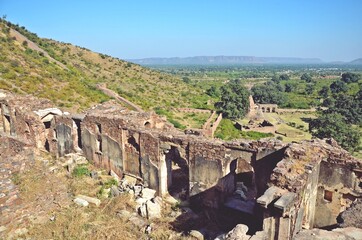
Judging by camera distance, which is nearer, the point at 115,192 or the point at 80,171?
the point at 115,192

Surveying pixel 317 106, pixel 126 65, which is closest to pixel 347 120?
pixel 317 106

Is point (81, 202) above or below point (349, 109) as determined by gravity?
above

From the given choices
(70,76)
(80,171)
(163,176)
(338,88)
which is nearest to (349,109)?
(338,88)

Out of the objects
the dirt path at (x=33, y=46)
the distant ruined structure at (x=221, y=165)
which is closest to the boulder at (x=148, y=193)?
the distant ruined structure at (x=221, y=165)

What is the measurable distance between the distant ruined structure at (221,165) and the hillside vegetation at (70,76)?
10.4 meters

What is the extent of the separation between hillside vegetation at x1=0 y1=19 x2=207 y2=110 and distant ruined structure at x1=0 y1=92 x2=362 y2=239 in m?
10.4

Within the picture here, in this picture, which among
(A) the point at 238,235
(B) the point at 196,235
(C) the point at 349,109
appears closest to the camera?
(A) the point at 238,235

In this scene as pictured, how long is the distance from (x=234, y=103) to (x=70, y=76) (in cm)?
2450

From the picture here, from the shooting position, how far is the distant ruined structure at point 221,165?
860 cm

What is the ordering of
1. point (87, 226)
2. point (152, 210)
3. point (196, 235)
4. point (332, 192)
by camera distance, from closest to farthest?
1. point (332, 192)
2. point (196, 235)
3. point (87, 226)
4. point (152, 210)

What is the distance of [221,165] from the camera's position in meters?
11.1

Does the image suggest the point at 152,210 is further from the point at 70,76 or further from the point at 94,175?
the point at 70,76

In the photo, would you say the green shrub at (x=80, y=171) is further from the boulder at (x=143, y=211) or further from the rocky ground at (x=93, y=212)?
the boulder at (x=143, y=211)

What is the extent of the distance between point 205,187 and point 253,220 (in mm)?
2169
